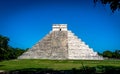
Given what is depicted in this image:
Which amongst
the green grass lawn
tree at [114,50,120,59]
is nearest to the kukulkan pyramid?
tree at [114,50,120,59]

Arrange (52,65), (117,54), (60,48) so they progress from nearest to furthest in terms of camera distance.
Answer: (52,65) < (60,48) < (117,54)

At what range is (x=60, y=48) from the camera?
75.3 m

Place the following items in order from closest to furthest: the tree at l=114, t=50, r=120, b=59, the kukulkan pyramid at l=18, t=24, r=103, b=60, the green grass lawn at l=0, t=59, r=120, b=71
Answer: the green grass lawn at l=0, t=59, r=120, b=71, the kukulkan pyramid at l=18, t=24, r=103, b=60, the tree at l=114, t=50, r=120, b=59

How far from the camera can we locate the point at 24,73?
1184 cm

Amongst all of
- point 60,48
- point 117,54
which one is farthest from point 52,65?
point 117,54

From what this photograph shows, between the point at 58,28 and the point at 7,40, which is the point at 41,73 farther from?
the point at 58,28

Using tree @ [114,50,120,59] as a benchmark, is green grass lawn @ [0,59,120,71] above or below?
below

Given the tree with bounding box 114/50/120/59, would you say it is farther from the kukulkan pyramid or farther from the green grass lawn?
the green grass lawn

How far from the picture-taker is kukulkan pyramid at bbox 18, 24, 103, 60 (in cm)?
7250

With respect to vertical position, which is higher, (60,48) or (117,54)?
(117,54)

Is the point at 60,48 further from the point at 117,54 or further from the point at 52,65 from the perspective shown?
the point at 52,65

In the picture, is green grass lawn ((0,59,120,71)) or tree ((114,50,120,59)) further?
tree ((114,50,120,59))

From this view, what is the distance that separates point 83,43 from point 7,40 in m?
37.4

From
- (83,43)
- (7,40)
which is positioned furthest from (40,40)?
(7,40)
